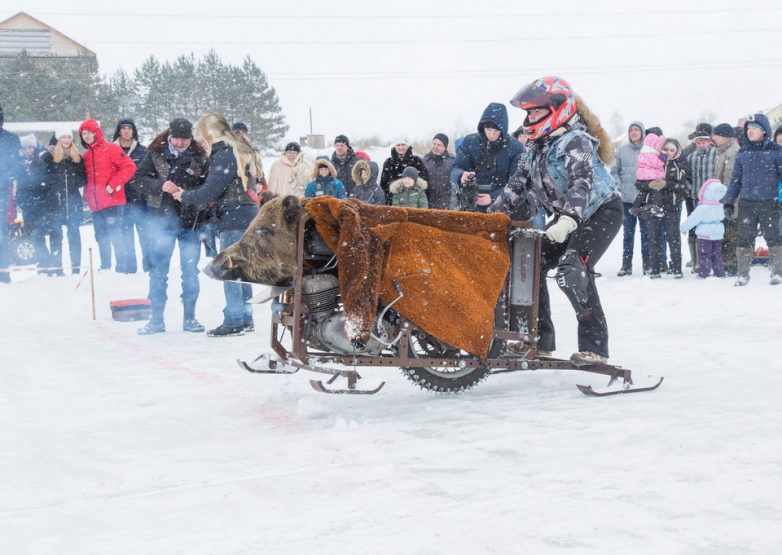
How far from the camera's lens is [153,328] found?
310 inches

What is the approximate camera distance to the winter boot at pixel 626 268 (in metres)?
11.1

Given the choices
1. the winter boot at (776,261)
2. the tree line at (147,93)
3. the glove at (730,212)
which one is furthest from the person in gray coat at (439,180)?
the tree line at (147,93)

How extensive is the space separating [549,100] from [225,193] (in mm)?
3436

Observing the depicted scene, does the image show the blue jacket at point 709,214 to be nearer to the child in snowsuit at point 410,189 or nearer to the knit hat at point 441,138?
the child in snowsuit at point 410,189

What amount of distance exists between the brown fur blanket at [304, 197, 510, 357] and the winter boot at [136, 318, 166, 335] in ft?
12.9

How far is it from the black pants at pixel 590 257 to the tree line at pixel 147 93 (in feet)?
144

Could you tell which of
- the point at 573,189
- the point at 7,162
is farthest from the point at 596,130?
the point at 7,162

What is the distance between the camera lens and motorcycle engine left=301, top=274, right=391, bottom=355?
452 centimetres

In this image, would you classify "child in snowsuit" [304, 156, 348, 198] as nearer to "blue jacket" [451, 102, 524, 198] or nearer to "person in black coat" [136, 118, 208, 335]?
"blue jacket" [451, 102, 524, 198]

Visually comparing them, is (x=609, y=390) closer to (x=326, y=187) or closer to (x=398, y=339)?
(x=398, y=339)

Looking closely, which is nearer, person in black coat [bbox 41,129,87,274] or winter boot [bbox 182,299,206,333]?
winter boot [bbox 182,299,206,333]

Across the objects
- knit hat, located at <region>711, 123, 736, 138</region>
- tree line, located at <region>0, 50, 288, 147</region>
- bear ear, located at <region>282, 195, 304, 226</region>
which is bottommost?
bear ear, located at <region>282, 195, 304, 226</region>

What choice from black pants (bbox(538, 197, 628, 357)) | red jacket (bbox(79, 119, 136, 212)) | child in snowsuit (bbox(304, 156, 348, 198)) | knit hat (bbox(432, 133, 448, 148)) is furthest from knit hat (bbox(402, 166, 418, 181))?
black pants (bbox(538, 197, 628, 357))

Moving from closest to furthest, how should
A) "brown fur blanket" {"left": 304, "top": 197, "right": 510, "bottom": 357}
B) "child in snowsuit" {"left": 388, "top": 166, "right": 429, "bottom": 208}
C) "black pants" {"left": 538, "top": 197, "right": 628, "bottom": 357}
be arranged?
"brown fur blanket" {"left": 304, "top": 197, "right": 510, "bottom": 357} → "black pants" {"left": 538, "top": 197, "right": 628, "bottom": 357} → "child in snowsuit" {"left": 388, "top": 166, "right": 429, "bottom": 208}
